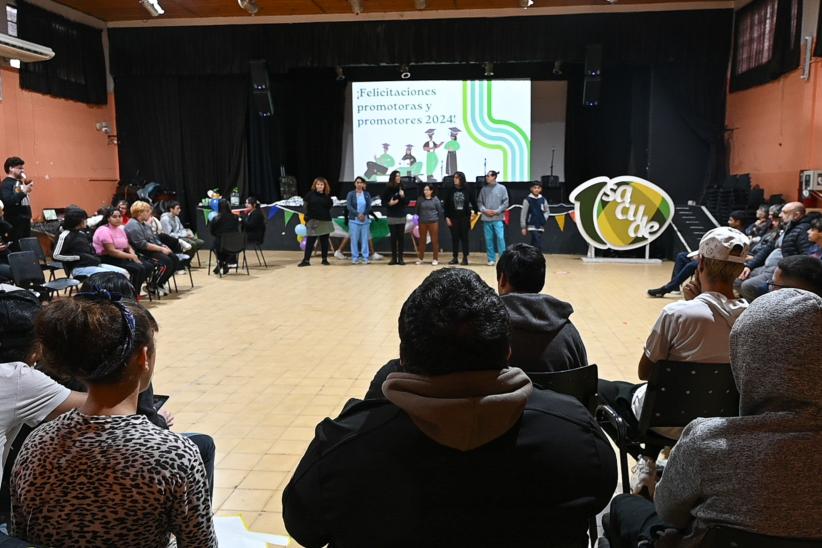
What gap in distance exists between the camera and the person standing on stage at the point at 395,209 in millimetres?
10836

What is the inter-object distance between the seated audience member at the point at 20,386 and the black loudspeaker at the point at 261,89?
11566 mm

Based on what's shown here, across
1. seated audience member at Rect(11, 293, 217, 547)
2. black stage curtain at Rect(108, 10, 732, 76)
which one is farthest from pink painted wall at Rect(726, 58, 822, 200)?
seated audience member at Rect(11, 293, 217, 547)

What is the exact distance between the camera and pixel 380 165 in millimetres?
14023

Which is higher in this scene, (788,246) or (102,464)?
(102,464)

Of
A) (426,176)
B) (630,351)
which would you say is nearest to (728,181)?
(426,176)

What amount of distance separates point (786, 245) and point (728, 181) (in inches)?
223

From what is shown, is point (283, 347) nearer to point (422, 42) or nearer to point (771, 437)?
point (771, 437)

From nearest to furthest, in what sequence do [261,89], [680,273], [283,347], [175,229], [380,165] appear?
[283,347] < [680,273] < [175,229] < [261,89] < [380,165]

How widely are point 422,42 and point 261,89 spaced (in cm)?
320

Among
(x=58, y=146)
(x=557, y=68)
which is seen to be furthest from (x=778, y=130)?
(x=58, y=146)

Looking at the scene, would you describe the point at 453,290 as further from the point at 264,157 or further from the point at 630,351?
the point at 264,157

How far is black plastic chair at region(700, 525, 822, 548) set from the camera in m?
1.26

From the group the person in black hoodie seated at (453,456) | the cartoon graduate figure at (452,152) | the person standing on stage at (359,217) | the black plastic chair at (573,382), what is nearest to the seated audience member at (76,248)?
the person standing on stage at (359,217)

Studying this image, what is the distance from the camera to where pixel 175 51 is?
43.4 feet
